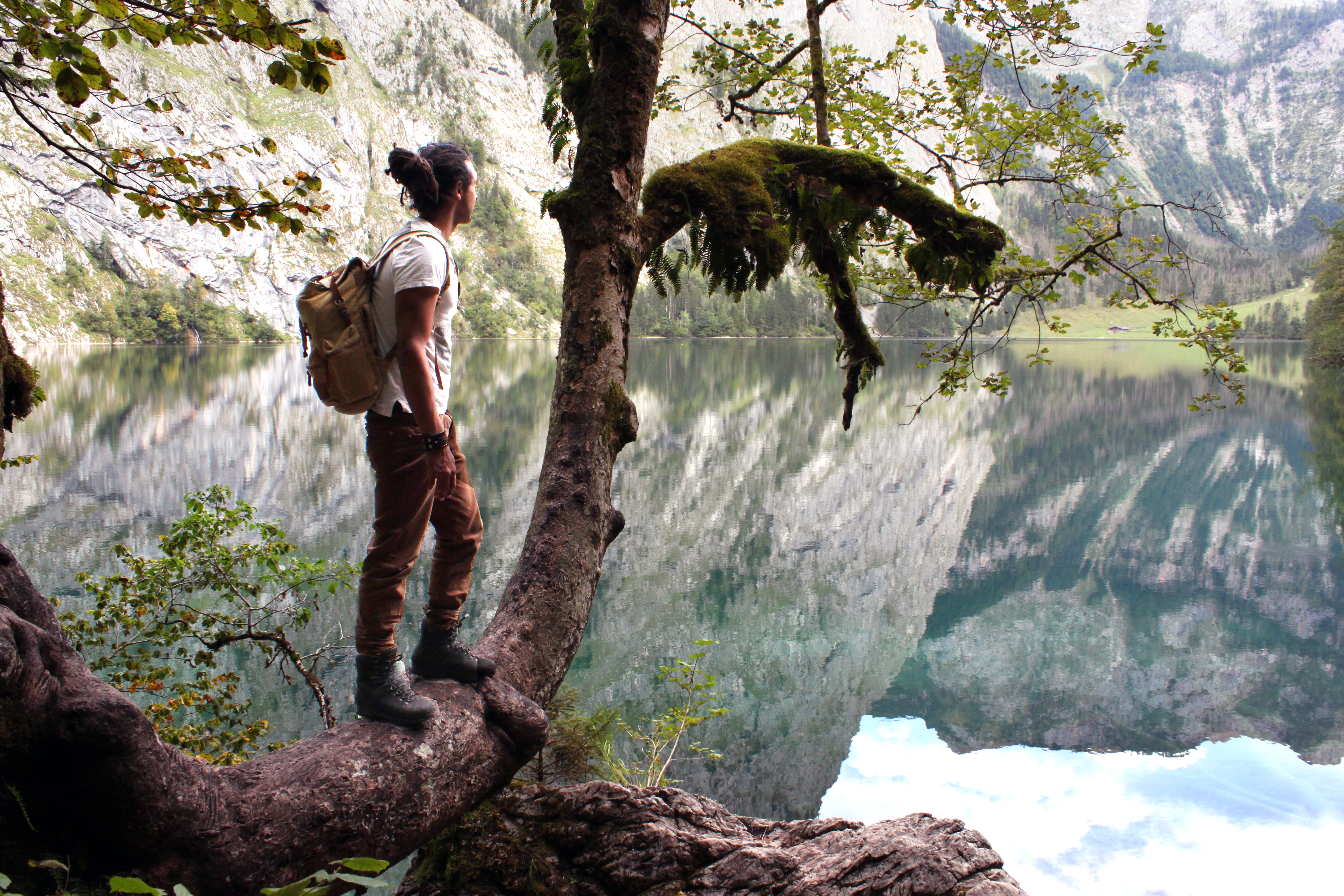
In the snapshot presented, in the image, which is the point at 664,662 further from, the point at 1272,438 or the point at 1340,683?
the point at 1272,438

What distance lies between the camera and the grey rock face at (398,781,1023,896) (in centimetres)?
330

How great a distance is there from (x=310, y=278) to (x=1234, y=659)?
1781 centimetres

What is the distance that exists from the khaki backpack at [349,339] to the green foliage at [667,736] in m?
4.27

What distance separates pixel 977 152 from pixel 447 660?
725cm

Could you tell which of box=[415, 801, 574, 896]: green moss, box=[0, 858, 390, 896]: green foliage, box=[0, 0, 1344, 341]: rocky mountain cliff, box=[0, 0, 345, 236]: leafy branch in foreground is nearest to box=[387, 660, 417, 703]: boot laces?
box=[0, 858, 390, 896]: green foliage

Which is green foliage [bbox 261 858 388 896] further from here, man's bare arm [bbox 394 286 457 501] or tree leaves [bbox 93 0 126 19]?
tree leaves [bbox 93 0 126 19]

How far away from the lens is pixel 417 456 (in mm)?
2727

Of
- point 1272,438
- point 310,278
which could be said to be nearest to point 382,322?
point 310,278

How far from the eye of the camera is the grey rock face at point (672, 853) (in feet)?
10.8

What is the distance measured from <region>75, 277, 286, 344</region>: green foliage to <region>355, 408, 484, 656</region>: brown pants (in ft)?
362

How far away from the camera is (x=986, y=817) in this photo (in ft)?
33.4

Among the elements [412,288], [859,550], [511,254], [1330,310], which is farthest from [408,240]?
[511,254]

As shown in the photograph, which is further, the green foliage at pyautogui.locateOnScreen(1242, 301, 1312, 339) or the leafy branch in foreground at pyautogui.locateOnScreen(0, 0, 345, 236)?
the green foliage at pyautogui.locateOnScreen(1242, 301, 1312, 339)

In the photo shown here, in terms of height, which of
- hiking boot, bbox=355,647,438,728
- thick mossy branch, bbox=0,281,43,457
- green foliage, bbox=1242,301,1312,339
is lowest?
hiking boot, bbox=355,647,438,728
